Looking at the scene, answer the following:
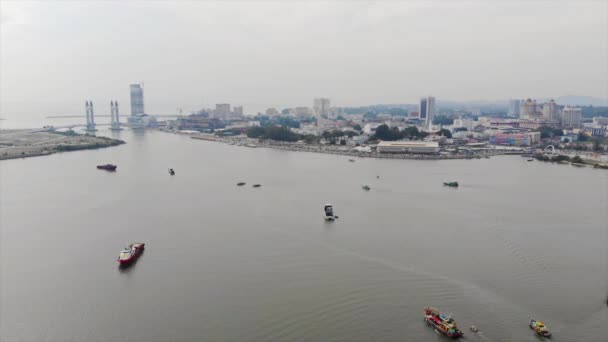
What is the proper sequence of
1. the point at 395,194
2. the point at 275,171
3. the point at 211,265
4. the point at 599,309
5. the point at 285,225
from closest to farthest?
the point at 599,309 < the point at 211,265 < the point at 285,225 < the point at 395,194 < the point at 275,171

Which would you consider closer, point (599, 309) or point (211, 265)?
point (599, 309)

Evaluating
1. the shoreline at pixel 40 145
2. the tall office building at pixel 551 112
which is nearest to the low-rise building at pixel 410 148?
the shoreline at pixel 40 145

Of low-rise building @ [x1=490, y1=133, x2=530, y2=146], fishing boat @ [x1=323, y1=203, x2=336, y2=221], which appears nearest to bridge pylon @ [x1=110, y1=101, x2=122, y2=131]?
low-rise building @ [x1=490, y1=133, x2=530, y2=146]

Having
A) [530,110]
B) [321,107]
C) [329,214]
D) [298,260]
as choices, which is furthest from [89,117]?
[530,110]

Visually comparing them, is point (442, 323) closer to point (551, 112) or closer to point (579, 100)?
point (551, 112)

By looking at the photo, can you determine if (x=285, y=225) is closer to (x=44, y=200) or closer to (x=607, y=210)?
(x=44, y=200)

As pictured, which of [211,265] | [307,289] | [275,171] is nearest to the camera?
[307,289]

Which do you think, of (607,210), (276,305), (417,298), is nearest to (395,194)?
(607,210)
